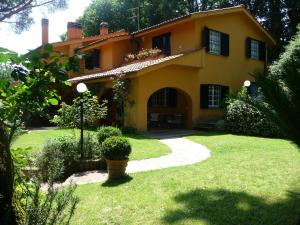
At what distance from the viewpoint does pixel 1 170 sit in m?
2.83

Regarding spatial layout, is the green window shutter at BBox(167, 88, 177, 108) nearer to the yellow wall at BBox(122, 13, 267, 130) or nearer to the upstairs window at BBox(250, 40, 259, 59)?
the yellow wall at BBox(122, 13, 267, 130)

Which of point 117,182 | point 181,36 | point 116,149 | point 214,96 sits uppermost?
point 181,36

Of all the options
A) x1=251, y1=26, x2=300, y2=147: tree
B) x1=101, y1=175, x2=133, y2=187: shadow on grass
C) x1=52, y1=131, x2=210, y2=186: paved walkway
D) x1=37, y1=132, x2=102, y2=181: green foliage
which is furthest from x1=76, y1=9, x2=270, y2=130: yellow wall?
x1=251, y1=26, x2=300, y2=147: tree

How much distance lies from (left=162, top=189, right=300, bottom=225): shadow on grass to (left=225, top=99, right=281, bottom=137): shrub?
904cm

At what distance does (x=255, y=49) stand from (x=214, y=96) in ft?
18.2

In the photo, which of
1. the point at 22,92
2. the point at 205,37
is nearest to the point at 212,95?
the point at 205,37

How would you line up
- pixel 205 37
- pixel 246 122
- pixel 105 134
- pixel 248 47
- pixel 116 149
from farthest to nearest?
pixel 248 47 < pixel 205 37 < pixel 246 122 < pixel 105 134 < pixel 116 149

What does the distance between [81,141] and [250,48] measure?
16237 mm

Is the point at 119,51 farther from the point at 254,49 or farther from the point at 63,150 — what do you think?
the point at 63,150

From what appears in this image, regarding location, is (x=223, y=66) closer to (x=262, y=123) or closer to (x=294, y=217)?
(x=262, y=123)

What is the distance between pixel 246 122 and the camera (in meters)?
15.6

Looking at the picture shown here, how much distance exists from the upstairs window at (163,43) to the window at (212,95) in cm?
301

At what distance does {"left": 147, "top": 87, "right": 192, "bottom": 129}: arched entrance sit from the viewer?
19.0 meters

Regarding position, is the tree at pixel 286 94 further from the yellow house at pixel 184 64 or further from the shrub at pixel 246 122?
the yellow house at pixel 184 64
